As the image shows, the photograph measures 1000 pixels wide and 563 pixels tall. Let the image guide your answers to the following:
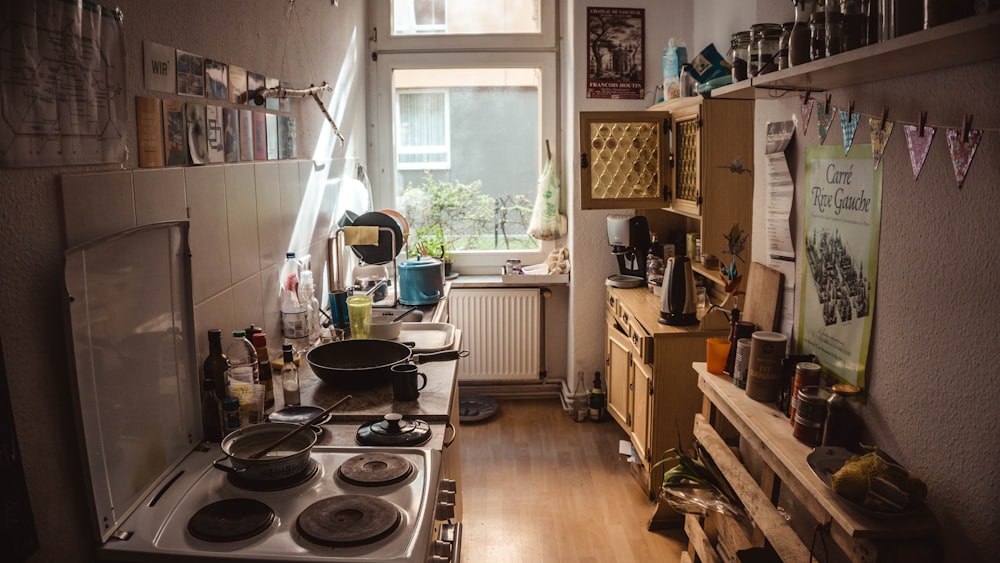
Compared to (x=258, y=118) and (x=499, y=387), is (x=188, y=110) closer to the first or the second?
(x=258, y=118)

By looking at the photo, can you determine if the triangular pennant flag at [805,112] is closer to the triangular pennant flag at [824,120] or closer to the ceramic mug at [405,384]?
the triangular pennant flag at [824,120]

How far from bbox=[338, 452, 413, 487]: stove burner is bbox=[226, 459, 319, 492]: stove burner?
0.26ft

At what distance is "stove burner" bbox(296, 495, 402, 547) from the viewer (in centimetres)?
132

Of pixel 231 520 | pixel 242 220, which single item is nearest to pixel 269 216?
pixel 242 220

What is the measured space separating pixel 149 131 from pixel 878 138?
161 centimetres

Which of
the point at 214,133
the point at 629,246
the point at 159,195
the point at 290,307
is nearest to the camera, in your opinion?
the point at 159,195

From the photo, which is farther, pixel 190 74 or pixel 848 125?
pixel 190 74

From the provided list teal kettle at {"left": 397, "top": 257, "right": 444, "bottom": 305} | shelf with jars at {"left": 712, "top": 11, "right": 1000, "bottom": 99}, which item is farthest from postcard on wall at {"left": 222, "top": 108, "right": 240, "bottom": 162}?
shelf with jars at {"left": 712, "top": 11, "right": 1000, "bottom": 99}

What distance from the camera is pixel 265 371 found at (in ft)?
6.39

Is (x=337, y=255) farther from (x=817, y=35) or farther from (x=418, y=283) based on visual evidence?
(x=817, y=35)

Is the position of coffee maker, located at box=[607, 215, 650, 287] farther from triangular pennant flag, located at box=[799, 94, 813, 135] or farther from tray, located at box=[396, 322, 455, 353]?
triangular pennant flag, located at box=[799, 94, 813, 135]

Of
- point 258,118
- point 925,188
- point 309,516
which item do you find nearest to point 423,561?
point 309,516

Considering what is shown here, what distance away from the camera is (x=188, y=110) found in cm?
183

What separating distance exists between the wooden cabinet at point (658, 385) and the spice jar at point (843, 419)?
4.27 ft
